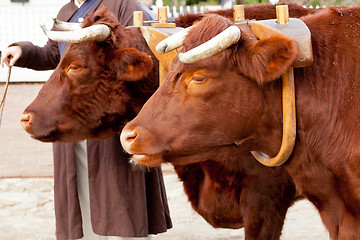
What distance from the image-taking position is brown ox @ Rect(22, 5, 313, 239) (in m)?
3.44

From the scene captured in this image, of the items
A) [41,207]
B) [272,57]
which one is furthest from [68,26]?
[41,207]

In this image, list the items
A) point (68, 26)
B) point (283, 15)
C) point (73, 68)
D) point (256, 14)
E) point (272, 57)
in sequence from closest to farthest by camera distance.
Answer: point (272, 57)
point (283, 15)
point (73, 68)
point (68, 26)
point (256, 14)

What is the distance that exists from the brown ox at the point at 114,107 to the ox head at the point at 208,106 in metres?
0.72

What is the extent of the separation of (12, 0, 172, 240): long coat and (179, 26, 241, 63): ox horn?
52.4 inches

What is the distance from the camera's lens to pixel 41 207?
5.94 meters

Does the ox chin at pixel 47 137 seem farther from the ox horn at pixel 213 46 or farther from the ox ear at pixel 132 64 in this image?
the ox horn at pixel 213 46

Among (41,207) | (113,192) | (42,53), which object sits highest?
(42,53)

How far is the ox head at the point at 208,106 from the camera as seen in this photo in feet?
8.61

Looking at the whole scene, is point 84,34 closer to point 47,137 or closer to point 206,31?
point 47,137

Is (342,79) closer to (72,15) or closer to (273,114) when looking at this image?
(273,114)

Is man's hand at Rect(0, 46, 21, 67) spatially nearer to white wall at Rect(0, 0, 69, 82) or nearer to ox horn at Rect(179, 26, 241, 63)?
ox horn at Rect(179, 26, 241, 63)

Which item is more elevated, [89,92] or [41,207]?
[89,92]

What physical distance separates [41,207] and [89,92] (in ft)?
A: 9.14

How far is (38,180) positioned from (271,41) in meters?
4.84
